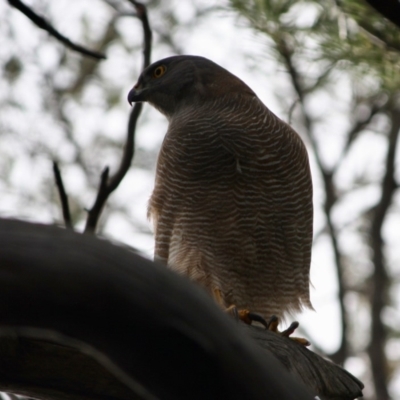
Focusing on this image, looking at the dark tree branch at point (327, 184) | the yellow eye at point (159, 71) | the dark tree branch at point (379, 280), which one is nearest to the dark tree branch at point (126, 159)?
the dark tree branch at point (327, 184)

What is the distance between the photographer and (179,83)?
6.01 meters

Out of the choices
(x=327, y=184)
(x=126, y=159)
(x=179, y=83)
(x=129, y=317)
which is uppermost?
(x=327, y=184)

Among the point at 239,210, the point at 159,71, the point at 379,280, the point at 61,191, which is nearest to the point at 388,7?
the point at 61,191

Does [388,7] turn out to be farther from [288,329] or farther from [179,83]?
[179,83]

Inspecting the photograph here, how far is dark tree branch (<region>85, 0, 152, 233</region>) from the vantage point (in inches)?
142

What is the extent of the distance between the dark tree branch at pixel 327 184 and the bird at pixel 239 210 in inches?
24.3

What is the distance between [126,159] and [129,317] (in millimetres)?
2861

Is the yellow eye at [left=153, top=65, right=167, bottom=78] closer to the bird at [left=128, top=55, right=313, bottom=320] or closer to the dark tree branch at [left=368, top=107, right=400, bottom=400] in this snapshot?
the bird at [left=128, top=55, right=313, bottom=320]

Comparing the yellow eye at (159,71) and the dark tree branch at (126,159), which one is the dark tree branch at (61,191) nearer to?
the dark tree branch at (126,159)

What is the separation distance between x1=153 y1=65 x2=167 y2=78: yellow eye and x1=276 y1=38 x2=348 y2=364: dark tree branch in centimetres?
107

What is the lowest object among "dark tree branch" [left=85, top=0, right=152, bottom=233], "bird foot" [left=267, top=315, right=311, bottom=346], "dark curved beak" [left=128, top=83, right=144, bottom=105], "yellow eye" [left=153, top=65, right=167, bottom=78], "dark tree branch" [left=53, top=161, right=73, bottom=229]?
"bird foot" [left=267, top=315, right=311, bottom=346]

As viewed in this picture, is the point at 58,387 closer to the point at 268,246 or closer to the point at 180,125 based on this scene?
the point at 268,246

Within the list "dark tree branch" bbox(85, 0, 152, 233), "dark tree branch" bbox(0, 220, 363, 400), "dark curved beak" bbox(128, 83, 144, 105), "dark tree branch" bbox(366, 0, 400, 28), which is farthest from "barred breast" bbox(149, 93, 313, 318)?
"dark tree branch" bbox(0, 220, 363, 400)

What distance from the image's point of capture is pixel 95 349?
0.98m
